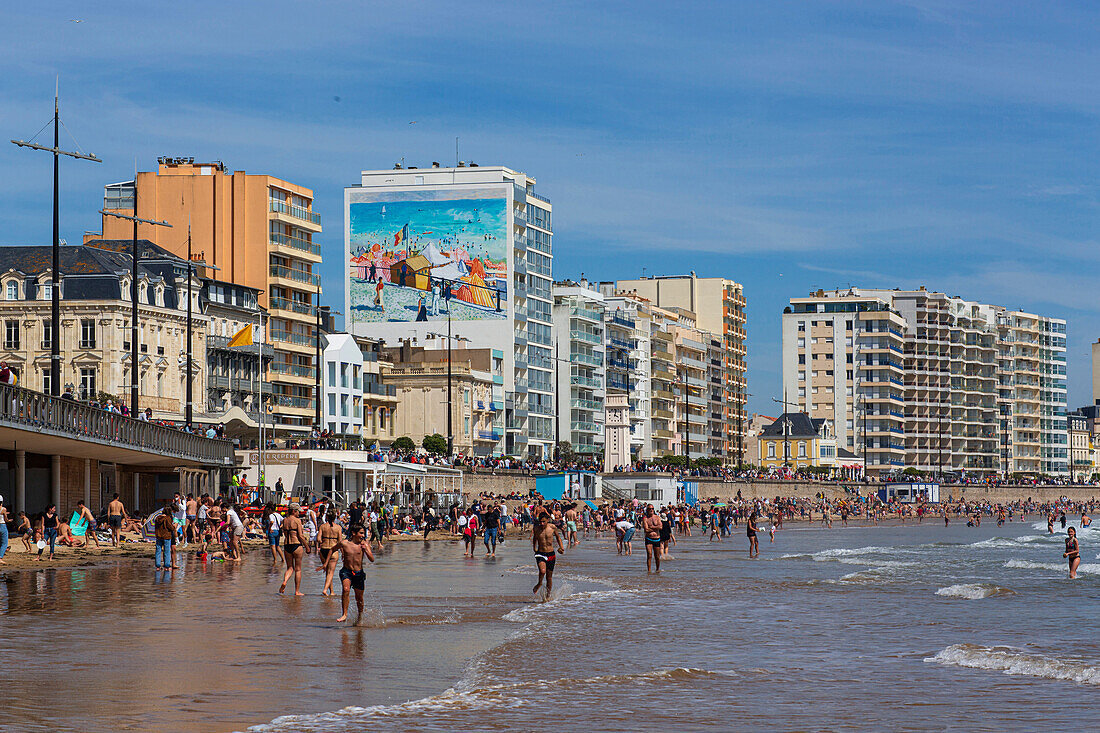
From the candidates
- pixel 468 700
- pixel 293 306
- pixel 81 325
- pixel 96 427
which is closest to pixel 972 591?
pixel 468 700

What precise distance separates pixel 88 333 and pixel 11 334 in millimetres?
3674

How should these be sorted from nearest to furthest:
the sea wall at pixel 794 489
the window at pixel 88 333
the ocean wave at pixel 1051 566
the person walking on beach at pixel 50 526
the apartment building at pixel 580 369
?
1. the person walking on beach at pixel 50 526
2. the ocean wave at pixel 1051 566
3. the window at pixel 88 333
4. the sea wall at pixel 794 489
5. the apartment building at pixel 580 369

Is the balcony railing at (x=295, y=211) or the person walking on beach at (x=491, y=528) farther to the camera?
the balcony railing at (x=295, y=211)

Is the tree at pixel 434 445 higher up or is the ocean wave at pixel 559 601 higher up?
the tree at pixel 434 445

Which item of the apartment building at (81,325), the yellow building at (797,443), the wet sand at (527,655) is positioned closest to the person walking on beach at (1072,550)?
the wet sand at (527,655)

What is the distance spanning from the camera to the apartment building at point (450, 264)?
105562mm

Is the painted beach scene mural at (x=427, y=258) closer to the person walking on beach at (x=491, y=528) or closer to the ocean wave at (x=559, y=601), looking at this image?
the person walking on beach at (x=491, y=528)

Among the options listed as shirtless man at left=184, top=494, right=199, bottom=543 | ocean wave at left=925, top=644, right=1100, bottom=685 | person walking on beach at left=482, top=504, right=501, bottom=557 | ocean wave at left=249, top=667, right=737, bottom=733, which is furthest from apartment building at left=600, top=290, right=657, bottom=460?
ocean wave at left=249, top=667, right=737, bottom=733

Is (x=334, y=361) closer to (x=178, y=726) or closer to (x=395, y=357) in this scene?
(x=395, y=357)

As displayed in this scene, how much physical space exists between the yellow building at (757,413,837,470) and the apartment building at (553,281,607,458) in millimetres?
42273

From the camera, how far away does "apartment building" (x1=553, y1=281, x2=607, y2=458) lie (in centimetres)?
11875

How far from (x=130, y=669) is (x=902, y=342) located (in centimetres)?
17566

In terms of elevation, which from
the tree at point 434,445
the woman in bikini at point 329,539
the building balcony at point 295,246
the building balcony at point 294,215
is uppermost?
the building balcony at point 294,215

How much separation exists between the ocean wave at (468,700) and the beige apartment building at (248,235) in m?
68.7
